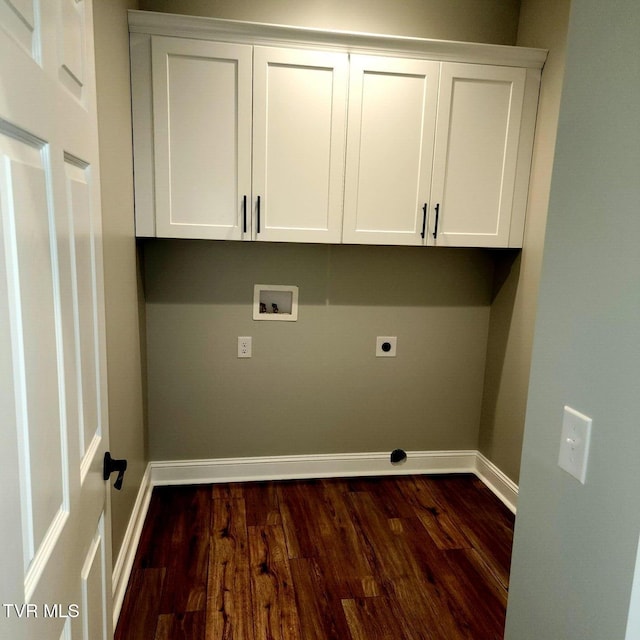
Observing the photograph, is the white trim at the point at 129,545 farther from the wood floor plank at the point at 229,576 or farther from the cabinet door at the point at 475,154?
the cabinet door at the point at 475,154

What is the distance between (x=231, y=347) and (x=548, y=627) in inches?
81.5

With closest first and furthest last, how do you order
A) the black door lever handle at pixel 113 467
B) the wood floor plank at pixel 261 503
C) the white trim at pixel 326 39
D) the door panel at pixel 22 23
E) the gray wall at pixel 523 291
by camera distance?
the door panel at pixel 22 23, the black door lever handle at pixel 113 467, the white trim at pixel 326 39, the gray wall at pixel 523 291, the wood floor plank at pixel 261 503

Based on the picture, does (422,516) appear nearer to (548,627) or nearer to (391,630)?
(391,630)

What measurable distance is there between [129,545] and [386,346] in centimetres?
166

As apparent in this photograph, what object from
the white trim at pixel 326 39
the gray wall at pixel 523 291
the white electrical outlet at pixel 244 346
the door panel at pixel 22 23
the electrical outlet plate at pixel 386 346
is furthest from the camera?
the electrical outlet plate at pixel 386 346

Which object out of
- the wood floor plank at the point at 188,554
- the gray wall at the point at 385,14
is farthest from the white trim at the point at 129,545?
the gray wall at the point at 385,14

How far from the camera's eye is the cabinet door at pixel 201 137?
7.23 feet

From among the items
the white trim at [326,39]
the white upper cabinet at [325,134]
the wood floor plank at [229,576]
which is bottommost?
the wood floor plank at [229,576]

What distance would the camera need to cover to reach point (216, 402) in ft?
9.16

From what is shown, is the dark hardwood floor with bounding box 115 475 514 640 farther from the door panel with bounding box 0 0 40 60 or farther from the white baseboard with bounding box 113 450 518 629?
the door panel with bounding box 0 0 40 60

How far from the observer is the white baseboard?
9.14ft

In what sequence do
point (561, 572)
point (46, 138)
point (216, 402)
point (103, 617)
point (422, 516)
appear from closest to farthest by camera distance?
point (46, 138) < point (561, 572) < point (103, 617) < point (422, 516) < point (216, 402)

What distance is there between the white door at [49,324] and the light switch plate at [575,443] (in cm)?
88

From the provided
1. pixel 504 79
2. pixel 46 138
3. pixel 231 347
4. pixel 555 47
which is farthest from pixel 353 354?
pixel 46 138
